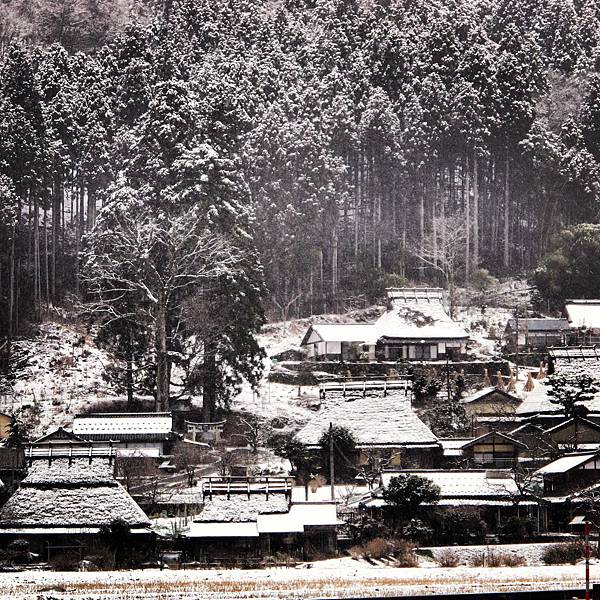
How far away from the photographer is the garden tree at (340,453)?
52.4 meters

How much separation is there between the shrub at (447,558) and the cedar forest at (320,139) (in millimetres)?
26101

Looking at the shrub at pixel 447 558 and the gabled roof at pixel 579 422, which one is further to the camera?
the gabled roof at pixel 579 422

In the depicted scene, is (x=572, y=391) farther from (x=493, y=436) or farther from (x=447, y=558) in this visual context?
(x=447, y=558)

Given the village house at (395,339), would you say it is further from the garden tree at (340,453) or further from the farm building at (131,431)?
the garden tree at (340,453)

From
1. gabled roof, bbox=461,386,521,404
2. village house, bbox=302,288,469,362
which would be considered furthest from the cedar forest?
gabled roof, bbox=461,386,521,404

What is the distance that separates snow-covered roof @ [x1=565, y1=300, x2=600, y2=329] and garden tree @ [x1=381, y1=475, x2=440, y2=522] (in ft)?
91.5

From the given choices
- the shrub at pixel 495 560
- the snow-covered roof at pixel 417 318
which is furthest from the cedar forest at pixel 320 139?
the shrub at pixel 495 560

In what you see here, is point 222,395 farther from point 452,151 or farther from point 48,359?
point 452,151

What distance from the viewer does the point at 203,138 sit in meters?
68.5

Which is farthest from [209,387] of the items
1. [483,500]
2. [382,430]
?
[483,500]

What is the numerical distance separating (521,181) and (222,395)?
107 ft

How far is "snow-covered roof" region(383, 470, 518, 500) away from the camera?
1794 inches

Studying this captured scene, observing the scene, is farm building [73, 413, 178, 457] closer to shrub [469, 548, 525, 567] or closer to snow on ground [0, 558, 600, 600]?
snow on ground [0, 558, 600, 600]

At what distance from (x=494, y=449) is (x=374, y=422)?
5001 millimetres
